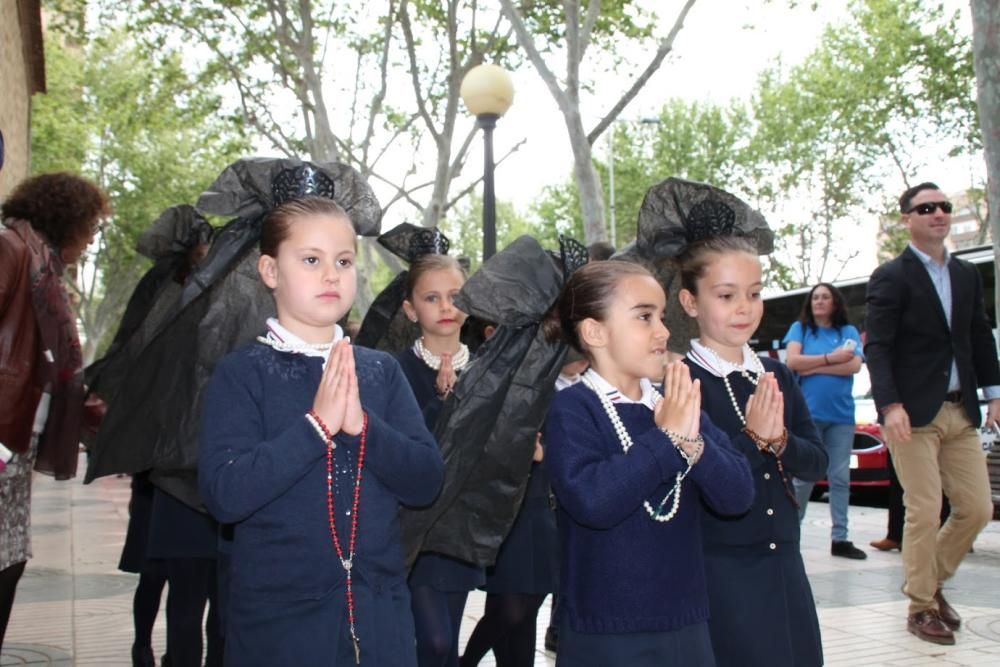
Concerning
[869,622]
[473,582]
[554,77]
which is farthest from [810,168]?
[473,582]

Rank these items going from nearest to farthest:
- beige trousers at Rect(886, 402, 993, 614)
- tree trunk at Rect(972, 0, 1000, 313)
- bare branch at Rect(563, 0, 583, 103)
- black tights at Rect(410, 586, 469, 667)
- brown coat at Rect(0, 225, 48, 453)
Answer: black tights at Rect(410, 586, 469, 667) < brown coat at Rect(0, 225, 48, 453) < beige trousers at Rect(886, 402, 993, 614) < tree trunk at Rect(972, 0, 1000, 313) < bare branch at Rect(563, 0, 583, 103)

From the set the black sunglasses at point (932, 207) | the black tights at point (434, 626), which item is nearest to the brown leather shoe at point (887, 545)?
the black sunglasses at point (932, 207)

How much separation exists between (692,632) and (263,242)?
60.4 inches

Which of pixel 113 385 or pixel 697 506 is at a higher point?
pixel 113 385

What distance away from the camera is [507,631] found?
4348 millimetres

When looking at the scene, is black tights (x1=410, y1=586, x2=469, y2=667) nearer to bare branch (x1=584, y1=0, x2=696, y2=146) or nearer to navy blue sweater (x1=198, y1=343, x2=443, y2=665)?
navy blue sweater (x1=198, y1=343, x2=443, y2=665)

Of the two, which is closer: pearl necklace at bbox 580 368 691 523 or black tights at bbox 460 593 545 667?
pearl necklace at bbox 580 368 691 523

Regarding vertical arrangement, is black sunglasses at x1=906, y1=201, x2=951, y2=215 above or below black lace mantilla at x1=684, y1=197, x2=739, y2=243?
above

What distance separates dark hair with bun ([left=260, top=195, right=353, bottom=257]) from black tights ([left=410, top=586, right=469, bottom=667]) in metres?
1.42

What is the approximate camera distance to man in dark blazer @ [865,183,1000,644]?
5.69 meters

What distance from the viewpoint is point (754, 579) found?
10.6ft

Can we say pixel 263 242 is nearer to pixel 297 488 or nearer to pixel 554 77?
pixel 297 488

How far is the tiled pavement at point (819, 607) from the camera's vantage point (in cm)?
548

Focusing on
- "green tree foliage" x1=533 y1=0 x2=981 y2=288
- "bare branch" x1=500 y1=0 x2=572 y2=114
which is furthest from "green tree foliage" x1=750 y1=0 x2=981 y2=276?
"bare branch" x1=500 y1=0 x2=572 y2=114
